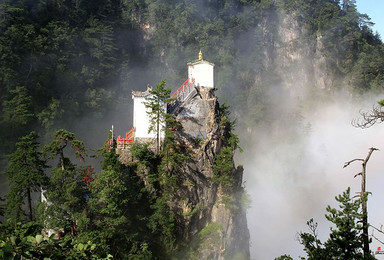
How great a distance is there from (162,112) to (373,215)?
36.3 m

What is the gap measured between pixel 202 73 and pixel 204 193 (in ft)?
24.8

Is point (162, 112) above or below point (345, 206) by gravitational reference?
above

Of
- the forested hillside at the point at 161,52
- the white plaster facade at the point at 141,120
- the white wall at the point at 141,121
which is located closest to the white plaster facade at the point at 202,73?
the white plaster facade at the point at 141,120

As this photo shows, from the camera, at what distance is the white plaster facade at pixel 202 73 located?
84.8 ft

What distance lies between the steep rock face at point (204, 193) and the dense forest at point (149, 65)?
2066 millimetres

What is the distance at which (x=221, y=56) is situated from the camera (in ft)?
171

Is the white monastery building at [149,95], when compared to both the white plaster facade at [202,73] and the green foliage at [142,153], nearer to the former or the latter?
the white plaster facade at [202,73]

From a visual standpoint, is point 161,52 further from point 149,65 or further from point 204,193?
point 204,193

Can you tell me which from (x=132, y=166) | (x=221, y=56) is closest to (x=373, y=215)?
(x=221, y=56)

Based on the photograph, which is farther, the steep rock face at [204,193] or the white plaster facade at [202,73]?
the white plaster facade at [202,73]

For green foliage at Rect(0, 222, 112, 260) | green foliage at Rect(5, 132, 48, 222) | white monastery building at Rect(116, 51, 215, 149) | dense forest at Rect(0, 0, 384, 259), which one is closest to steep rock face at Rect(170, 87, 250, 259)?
white monastery building at Rect(116, 51, 215, 149)

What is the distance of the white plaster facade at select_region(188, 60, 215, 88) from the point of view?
84.8 ft

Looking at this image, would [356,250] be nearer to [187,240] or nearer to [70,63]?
[187,240]

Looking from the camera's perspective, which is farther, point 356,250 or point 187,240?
point 187,240
